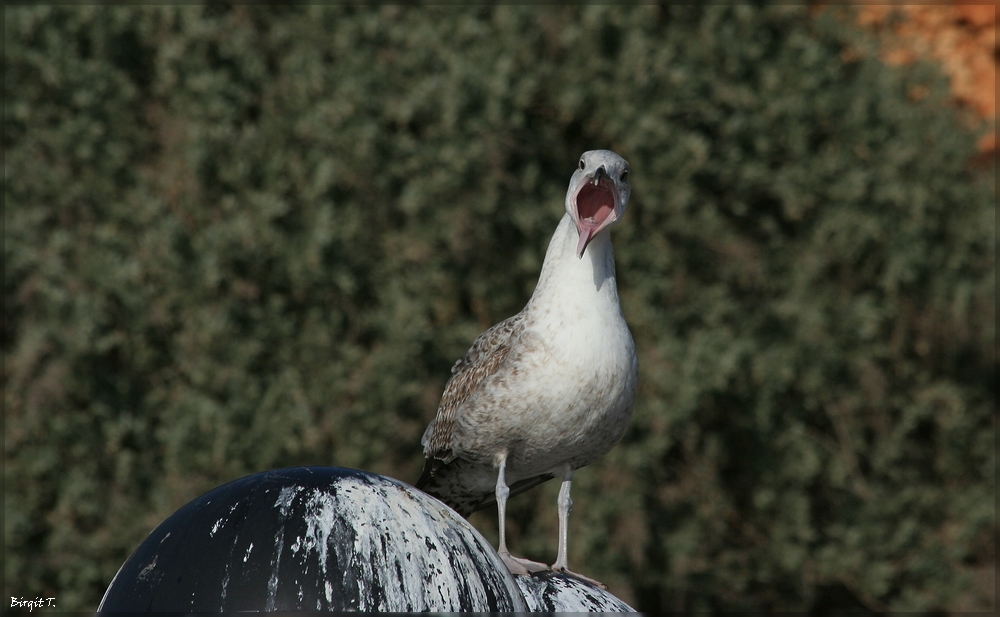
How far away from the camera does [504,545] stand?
12.0 ft

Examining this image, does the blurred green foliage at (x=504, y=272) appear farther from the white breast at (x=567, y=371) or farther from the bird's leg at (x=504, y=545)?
the white breast at (x=567, y=371)

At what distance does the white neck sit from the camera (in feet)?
11.3

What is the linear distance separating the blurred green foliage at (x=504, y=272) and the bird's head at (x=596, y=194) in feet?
10.4

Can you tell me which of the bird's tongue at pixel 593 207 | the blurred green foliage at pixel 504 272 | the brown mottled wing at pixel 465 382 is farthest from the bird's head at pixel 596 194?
the blurred green foliage at pixel 504 272

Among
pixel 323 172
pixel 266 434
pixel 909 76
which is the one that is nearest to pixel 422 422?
pixel 266 434

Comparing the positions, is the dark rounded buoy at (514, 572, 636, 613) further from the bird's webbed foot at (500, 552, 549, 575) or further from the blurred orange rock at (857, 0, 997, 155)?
the blurred orange rock at (857, 0, 997, 155)

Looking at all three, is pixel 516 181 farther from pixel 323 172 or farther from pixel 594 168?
pixel 594 168

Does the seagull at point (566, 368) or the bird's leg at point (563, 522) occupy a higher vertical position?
the seagull at point (566, 368)

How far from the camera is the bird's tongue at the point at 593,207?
3322 millimetres

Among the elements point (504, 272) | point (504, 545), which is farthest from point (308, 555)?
point (504, 272)

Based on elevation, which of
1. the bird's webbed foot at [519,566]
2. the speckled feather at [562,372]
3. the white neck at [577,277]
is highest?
the white neck at [577,277]

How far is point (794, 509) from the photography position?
729 cm

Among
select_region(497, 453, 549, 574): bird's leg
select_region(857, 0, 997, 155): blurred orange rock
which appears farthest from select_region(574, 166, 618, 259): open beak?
select_region(857, 0, 997, 155): blurred orange rock

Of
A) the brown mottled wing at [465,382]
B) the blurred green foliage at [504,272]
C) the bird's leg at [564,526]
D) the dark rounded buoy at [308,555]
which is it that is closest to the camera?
the dark rounded buoy at [308,555]
